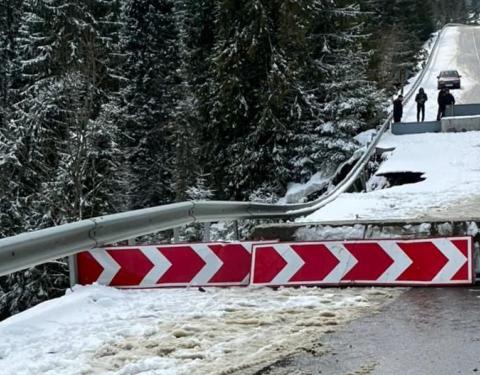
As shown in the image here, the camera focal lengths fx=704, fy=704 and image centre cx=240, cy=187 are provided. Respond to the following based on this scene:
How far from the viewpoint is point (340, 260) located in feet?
26.3

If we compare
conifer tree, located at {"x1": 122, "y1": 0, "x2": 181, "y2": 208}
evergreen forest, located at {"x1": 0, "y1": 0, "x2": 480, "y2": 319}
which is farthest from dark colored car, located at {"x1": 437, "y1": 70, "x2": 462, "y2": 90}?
conifer tree, located at {"x1": 122, "y1": 0, "x2": 181, "y2": 208}

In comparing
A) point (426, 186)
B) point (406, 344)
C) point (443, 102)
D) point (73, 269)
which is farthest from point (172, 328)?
point (443, 102)

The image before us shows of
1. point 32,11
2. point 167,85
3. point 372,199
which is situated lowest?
point 372,199

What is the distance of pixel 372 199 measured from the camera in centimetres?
1695

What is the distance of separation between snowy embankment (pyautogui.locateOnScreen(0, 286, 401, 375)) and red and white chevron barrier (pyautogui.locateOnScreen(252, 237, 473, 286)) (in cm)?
24

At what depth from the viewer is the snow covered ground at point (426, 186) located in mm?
14500

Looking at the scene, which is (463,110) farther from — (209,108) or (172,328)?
(172,328)

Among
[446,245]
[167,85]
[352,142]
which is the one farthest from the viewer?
[167,85]

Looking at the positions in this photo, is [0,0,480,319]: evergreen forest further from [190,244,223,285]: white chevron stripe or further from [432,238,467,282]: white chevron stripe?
[432,238,467,282]: white chevron stripe

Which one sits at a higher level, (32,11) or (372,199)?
(32,11)

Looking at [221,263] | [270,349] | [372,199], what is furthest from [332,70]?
[270,349]

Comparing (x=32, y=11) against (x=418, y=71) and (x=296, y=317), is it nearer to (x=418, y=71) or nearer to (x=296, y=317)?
(x=296, y=317)

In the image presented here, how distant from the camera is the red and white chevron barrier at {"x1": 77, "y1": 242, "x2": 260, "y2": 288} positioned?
8055mm

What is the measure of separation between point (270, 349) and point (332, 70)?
2631cm
